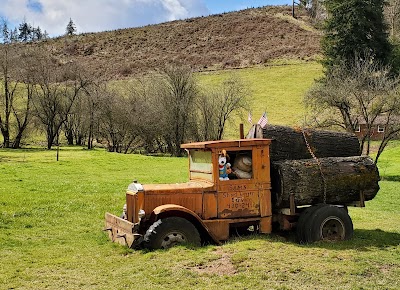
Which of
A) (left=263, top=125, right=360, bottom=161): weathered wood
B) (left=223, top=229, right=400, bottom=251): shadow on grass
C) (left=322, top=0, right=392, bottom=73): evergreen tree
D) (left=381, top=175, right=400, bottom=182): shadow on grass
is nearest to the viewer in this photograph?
(left=223, top=229, right=400, bottom=251): shadow on grass

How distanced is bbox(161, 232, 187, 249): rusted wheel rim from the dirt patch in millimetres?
1164

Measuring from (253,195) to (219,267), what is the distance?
97.0 inches

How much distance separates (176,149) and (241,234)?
131 ft

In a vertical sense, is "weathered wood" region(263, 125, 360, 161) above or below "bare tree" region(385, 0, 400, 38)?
below

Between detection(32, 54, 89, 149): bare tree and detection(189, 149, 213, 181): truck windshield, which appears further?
detection(32, 54, 89, 149): bare tree

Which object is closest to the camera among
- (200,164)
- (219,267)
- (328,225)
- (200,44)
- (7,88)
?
(219,267)

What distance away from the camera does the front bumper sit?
10.5m

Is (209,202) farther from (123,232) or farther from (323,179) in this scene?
(323,179)

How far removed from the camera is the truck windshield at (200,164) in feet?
36.6

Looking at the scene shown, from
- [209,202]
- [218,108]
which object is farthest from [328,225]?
[218,108]

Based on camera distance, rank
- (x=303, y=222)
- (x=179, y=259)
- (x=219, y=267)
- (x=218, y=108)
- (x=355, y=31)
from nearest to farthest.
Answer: (x=219, y=267)
(x=179, y=259)
(x=303, y=222)
(x=355, y=31)
(x=218, y=108)

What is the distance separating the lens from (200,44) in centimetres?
9538

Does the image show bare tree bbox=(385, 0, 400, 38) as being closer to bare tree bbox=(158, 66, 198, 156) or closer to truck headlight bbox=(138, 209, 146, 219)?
bare tree bbox=(158, 66, 198, 156)

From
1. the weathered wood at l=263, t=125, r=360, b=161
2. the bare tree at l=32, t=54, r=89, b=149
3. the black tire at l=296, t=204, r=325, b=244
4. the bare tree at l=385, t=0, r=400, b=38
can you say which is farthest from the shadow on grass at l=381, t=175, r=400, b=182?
the bare tree at l=385, t=0, r=400, b=38
